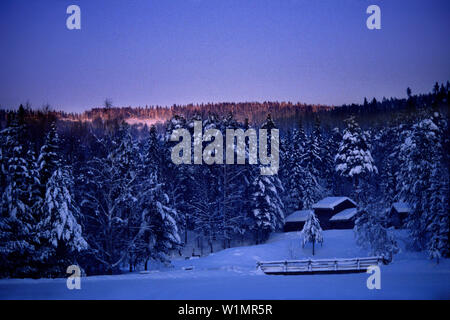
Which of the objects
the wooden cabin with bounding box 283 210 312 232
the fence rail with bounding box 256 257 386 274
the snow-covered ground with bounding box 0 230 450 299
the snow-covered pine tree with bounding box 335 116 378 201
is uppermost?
the snow-covered pine tree with bounding box 335 116 378 201

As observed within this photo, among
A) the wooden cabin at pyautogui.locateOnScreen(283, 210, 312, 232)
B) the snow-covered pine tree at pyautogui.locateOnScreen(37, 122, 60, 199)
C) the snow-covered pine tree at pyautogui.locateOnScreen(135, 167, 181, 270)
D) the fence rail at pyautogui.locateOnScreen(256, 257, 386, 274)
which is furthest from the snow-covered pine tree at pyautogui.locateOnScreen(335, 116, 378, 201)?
the snow-covered pine tree at pyautogui.locateOnScreen(37, 122, 60, 199)

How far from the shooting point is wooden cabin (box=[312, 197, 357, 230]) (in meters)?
48.0

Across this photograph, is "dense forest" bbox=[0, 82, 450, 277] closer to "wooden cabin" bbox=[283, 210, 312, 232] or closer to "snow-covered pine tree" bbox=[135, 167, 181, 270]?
"snow-covered pine tree" bbox=[135, 167, 181, 270]

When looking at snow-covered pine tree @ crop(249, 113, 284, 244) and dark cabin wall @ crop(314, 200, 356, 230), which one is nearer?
snow-covered pine tree @ crop(249, 113, 284, 244)

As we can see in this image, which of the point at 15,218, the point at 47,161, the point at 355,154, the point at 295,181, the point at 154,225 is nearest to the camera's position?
the point at 15,218

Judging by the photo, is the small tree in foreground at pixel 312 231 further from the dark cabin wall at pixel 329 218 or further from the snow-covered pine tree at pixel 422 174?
the dark cabin wall at pixel 329 218

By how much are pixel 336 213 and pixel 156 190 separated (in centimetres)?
2763

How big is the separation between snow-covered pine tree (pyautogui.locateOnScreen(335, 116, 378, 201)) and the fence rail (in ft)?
76.9

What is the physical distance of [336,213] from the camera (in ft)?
163

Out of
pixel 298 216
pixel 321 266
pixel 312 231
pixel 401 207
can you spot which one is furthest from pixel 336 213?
pixel 321 266

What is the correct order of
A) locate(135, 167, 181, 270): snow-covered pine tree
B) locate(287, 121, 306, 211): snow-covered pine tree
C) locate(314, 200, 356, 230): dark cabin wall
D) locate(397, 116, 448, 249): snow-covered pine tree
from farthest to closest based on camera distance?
locate(287, 121, 306, 211): snow-covered pine tree → locate(314, 200, 356, 230): dark cabin wall → locate(397, 116, 448, 249): snow-covered pine tree → locate(135, 167, 181, 270): snow-covered pine tree

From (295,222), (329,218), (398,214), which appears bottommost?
(295,222)

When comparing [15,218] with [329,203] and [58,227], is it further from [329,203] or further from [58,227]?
[329,203]
